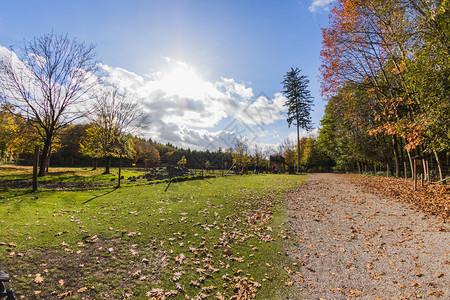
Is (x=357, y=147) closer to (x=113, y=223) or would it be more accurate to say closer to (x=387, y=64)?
(x=387, y=64)

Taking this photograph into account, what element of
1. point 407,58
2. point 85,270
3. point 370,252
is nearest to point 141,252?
point 85,270

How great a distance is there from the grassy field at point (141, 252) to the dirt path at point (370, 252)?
23.2 inches

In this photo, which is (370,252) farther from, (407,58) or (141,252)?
(407,58)

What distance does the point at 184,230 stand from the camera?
20.4 ft

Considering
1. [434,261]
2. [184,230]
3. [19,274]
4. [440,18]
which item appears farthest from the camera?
[440,18]

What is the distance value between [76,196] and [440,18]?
1900 centimetres

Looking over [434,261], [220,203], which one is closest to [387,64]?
[434,261]

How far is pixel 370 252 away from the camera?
530 cm

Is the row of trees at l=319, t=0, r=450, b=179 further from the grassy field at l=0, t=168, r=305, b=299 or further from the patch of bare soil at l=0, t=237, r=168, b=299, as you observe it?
the patch of bare soil at l=0, t=237, r=168, b=299

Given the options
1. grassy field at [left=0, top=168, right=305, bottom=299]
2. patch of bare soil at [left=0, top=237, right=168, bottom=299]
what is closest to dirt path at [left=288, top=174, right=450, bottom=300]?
grassy field at [left=0, top=168, right=305, bottom=299]

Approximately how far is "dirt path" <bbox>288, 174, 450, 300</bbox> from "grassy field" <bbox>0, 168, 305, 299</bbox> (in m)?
0.59

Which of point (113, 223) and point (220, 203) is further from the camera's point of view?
point (220, 203)

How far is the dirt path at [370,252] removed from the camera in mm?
3887

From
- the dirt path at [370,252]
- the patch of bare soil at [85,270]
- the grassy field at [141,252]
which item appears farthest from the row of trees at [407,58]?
the patch of bare soil at [85,270]
